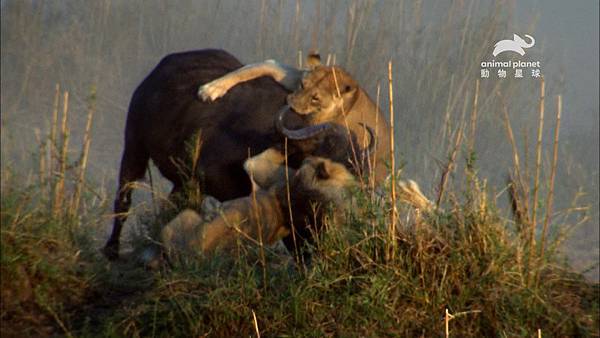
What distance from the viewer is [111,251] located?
5.68 m

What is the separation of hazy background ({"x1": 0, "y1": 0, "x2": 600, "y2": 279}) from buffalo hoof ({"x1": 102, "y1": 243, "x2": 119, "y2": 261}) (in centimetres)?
474

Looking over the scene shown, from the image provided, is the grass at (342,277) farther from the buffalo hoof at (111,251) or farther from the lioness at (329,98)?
the lioness at (329,98)

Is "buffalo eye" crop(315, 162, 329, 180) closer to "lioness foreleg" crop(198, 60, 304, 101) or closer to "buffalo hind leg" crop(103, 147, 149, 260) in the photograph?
"lioness foreleg" crop(198, 60, 304, 101)

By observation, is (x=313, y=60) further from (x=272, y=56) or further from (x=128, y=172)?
(x=272, y=56)

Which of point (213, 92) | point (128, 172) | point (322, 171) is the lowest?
point (128, 172)

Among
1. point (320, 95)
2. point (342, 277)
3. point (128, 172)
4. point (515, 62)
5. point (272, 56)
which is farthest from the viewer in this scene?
point (272, 56)

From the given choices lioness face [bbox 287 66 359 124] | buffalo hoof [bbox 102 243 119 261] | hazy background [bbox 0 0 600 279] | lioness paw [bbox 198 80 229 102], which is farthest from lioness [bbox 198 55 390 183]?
hazy background [bbox 0 0 600 279]

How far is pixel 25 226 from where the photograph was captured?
13.5ft

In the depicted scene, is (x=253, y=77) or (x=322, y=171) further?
(x=253, y=77)

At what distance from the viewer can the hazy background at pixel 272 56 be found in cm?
1134

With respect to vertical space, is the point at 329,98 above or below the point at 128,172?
above

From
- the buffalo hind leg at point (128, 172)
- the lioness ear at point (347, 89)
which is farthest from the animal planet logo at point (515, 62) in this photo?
the buffalo hind leg at point (128, 172)

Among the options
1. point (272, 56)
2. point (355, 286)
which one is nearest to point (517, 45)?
point (355, 286)

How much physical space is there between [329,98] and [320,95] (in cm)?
6
